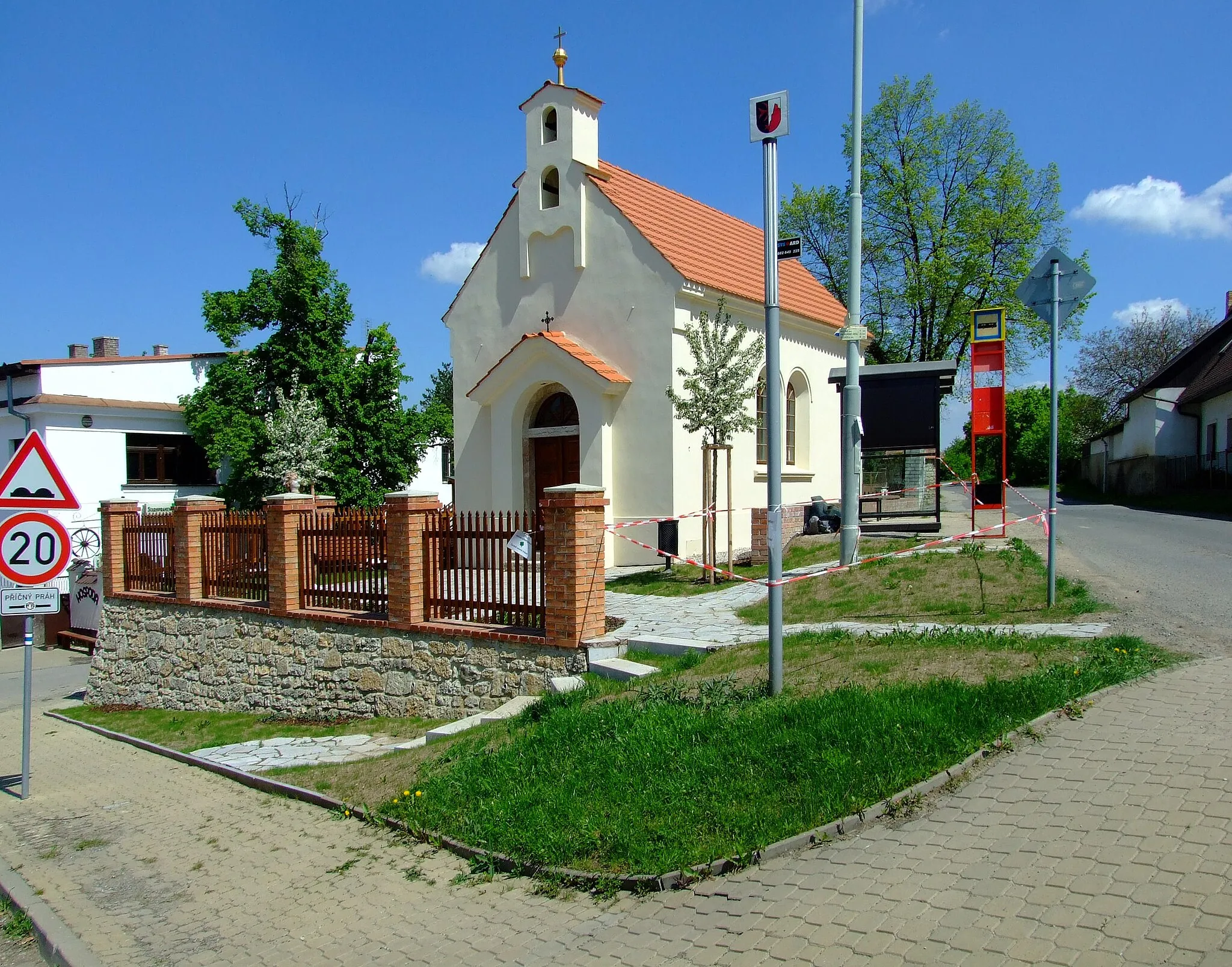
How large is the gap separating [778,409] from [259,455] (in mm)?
23506

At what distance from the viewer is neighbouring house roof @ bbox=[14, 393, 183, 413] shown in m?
29.3

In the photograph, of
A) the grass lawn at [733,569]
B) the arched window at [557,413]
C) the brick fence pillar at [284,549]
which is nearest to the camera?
the brick fence pillar at [284,549]

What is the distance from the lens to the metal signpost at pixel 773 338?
273 inches

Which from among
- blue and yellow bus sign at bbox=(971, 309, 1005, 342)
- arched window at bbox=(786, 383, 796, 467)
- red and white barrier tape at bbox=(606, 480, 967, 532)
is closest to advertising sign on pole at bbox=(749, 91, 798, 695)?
red and white barrier tape at bbox=(606, 480, 967, 532)

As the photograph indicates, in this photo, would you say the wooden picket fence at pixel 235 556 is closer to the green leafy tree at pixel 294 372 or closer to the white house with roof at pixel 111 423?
the green leafy tree at pixel 294 372

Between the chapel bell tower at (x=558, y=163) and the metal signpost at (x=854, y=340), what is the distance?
6273 millimetres

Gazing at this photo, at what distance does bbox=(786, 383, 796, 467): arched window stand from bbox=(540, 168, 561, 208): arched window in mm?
7131

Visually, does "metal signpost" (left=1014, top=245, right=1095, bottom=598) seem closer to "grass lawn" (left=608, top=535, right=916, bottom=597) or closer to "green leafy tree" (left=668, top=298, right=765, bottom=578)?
"grass lawn" (left=608, top=535, right=916, bottom=597)

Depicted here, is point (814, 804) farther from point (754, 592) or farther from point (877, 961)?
point (754, 592)

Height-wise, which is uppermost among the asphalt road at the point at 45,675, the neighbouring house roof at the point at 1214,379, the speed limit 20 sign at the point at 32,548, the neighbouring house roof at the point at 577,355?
the neighbouring house roof at the point at 1214,379

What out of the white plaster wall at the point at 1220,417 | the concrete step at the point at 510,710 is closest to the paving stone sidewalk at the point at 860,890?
the concrete step at the point at 510,710

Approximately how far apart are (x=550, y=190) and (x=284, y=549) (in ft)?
31.6

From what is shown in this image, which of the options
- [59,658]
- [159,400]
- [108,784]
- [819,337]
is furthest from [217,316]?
[108,784]

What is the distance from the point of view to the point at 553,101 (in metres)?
18.4
